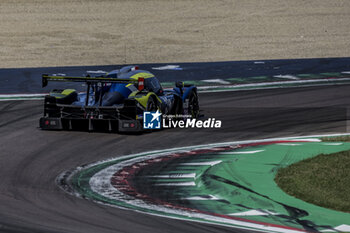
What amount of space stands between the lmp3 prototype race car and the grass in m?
4.94

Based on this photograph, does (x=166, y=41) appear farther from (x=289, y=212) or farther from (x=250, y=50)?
(x=289, y=212)

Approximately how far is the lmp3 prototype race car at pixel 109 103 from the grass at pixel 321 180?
494 centimetres

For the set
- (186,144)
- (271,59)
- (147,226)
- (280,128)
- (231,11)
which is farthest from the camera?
(231,11)

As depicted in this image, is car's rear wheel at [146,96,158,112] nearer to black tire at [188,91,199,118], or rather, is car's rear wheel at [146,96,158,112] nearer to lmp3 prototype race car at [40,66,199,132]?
lmp3 prototype race car at [40,66,199,132]

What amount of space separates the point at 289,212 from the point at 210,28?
3080 centimetres

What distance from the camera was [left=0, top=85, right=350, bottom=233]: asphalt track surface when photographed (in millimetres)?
10453

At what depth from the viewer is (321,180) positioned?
12.8 metres

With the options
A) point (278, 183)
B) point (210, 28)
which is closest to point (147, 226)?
point (278, 183)

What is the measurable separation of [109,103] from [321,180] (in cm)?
712

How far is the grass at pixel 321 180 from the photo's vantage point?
11555 millimetres

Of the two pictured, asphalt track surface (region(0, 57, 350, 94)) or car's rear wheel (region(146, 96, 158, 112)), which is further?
asphalt track surface (region(0, 57, 350, 94))

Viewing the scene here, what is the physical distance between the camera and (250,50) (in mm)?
35812

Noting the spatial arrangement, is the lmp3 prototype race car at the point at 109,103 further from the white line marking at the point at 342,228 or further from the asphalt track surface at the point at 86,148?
the white line marking at the point at 342,228

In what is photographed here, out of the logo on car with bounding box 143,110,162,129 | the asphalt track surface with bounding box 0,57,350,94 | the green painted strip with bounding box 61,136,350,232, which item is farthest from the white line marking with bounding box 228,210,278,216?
the asphalt track surface with bounding box 0,57,350,94
